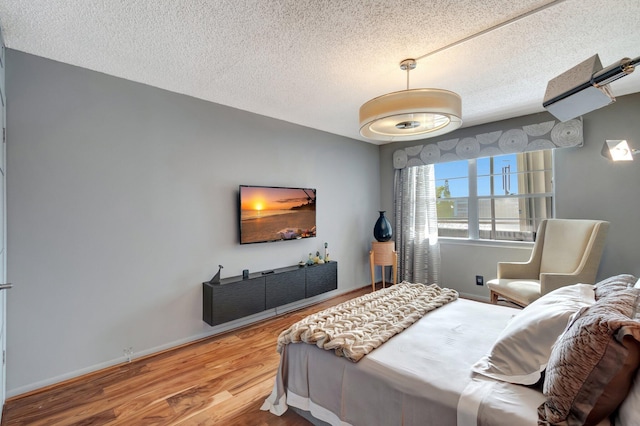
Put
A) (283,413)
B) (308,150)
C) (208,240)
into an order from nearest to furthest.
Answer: (283,413) < (208,240) < (308,150)

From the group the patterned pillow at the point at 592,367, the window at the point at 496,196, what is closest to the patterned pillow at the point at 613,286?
the patterned pillow at the point at 592,367

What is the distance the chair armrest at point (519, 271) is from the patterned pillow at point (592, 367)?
244cm

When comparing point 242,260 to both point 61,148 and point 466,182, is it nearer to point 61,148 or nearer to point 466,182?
point 61,148

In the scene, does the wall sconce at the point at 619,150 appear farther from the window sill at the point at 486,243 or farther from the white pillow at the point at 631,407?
the white pillow at the point at 631,407

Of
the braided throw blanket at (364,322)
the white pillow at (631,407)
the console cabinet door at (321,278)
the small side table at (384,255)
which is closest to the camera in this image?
the white pillow at (631,407)

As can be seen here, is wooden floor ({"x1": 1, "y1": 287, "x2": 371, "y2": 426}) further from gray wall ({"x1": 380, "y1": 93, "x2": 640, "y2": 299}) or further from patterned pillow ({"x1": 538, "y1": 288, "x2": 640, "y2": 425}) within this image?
gray wall ({"x1": 380, "y1": 93, "x2": 640, "y2": 299})

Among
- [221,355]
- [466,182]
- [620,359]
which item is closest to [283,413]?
[221,355]

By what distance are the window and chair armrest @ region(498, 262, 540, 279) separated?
2.38 feet

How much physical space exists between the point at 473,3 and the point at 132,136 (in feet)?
8.95

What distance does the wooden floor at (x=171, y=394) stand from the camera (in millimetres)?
1853

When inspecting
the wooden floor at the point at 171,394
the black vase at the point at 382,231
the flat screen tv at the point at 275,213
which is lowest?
the wooden floor at the point at 171,394

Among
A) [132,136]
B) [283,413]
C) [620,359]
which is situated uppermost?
[132,136]

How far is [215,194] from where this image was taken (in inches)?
123

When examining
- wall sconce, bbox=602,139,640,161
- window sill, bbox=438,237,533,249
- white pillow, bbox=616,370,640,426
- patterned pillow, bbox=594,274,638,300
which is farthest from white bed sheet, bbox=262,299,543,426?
window sill, bbox=438,237,533,249
